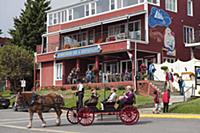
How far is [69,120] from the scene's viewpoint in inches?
747

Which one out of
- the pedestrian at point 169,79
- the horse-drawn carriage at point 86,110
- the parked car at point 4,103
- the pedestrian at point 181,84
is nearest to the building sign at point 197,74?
the pedestrian at point 181,84

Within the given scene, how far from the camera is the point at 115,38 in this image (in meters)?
40.9

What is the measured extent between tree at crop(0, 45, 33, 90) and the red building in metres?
3.38

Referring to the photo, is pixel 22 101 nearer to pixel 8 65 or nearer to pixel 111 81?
pixel 111 81

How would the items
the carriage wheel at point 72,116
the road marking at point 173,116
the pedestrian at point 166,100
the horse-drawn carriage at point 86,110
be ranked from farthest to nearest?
the pedestrian at point 166,100, the road marking at point 173,116, the carriage wheel at point 72,116, the horse-drawn carriage at point 86,110

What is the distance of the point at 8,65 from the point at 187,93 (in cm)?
2615

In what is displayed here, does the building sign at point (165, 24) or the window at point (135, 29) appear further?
the window at point (135, 29)

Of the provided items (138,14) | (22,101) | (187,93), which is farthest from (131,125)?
(138,14)

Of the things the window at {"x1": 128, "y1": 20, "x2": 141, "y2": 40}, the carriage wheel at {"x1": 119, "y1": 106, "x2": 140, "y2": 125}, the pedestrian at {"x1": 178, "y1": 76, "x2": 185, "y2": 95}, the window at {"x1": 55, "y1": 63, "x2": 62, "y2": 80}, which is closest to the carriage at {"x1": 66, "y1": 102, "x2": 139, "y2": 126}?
the carriage wheel at {"x1": 119, "y1": 106, "x2": 140, "y2": 125}

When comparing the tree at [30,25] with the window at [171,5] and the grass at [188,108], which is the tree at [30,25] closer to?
the window at [171,5]

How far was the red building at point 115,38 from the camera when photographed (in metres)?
39.2

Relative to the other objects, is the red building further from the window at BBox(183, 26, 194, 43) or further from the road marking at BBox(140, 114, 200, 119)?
the road marking at BBox(140, 114, 200, 119)

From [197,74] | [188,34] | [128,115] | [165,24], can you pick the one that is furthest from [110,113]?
[188,34]

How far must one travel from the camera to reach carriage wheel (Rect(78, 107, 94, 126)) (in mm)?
17844
